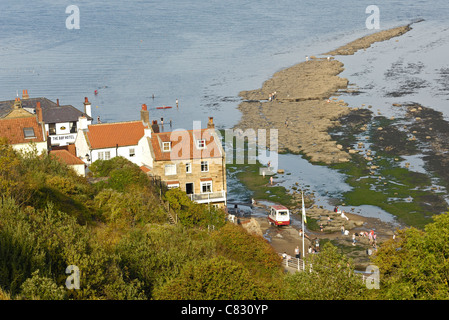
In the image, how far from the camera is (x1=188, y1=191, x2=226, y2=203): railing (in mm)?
57531

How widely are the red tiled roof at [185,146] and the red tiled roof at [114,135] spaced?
298cm

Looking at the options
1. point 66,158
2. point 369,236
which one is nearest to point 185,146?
point 66,158

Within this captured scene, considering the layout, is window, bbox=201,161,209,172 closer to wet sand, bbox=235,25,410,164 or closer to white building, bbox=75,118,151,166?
white building, bbox=75,118,151,166

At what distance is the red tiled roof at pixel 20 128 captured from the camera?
55.9 meters

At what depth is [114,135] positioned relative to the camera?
2425 inches

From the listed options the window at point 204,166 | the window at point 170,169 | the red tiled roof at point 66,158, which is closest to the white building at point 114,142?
the window at point 170,169

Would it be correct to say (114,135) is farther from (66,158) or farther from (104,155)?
(66,158)

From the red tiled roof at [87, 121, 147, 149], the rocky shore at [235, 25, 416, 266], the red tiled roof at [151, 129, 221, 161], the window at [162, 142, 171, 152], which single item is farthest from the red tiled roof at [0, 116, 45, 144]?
the rocky shore at [235, 25, 416, 266]

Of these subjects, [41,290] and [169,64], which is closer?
[41,290]

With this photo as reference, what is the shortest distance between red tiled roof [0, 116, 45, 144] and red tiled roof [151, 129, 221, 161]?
9.84 m

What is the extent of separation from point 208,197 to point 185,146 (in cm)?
499

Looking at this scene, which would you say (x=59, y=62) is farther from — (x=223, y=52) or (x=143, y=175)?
(x=143, y=175)

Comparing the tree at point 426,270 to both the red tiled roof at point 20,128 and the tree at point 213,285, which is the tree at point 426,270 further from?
the red tiled roof at point 20,128
